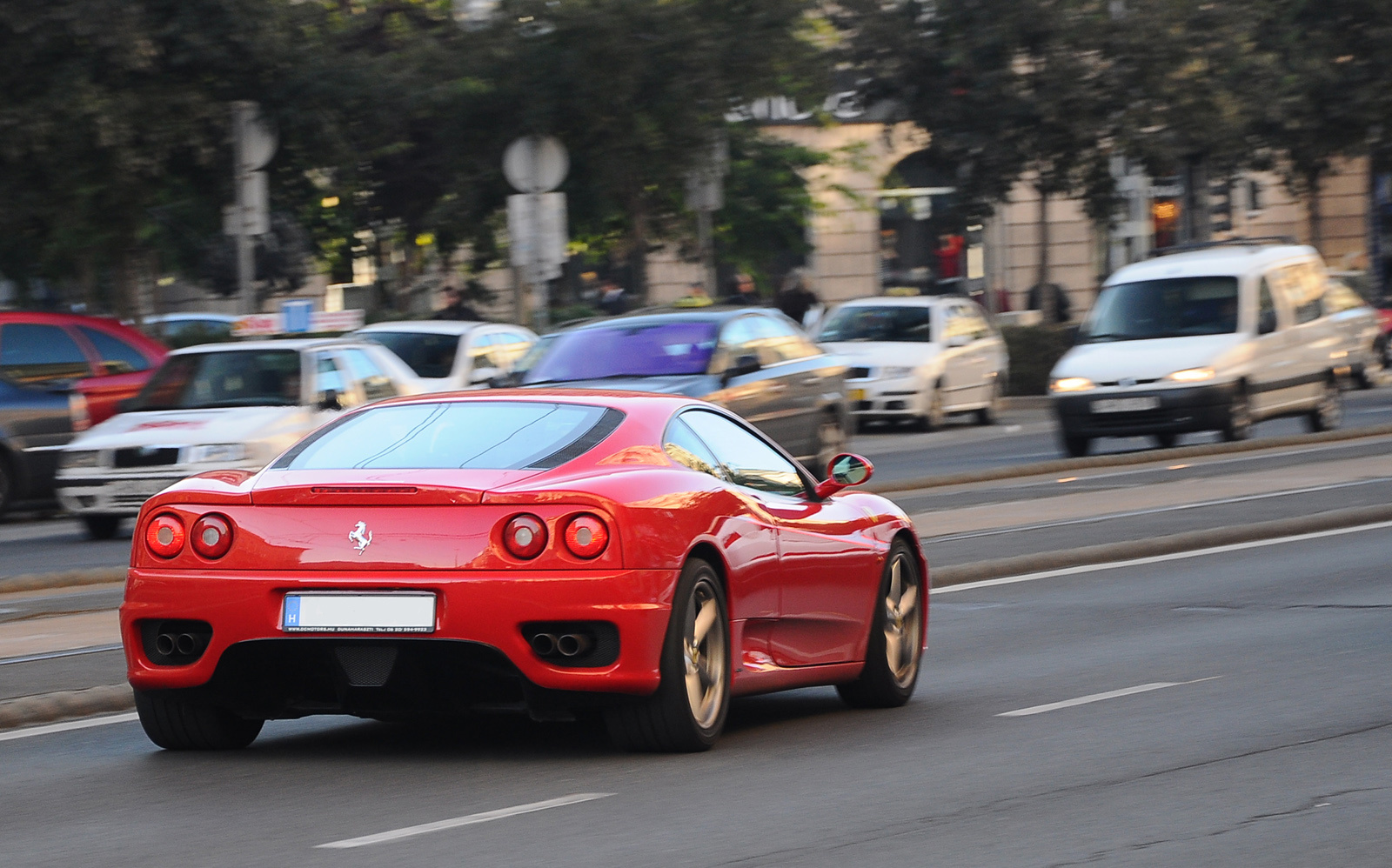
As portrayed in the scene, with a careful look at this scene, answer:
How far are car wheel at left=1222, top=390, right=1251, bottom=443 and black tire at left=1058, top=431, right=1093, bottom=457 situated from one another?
1.33 meters

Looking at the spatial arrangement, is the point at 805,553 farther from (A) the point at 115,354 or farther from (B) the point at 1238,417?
(B) the point at 1238,417

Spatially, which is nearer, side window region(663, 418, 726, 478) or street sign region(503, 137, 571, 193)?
side window region(663, 418, 726, 478)

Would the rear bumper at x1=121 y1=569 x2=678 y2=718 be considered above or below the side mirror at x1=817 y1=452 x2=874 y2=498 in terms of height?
below

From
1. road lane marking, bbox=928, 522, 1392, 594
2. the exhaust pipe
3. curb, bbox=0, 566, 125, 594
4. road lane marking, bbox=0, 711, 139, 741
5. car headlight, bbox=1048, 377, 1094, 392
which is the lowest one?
road lane marking, bbox=928, 522, 1392, 594

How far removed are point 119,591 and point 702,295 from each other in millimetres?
19017

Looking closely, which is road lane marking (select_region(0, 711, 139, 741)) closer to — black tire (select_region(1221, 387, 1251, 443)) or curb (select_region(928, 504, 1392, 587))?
curb (select_region(928, 504, 1392, 587))

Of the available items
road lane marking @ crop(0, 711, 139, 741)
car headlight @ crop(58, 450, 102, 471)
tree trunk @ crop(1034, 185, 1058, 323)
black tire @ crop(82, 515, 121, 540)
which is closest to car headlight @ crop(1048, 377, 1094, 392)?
black tire @ crop(82, 515, 121, 540)

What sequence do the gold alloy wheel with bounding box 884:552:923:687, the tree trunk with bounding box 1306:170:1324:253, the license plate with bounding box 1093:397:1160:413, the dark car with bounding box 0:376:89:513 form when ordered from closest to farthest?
the gold alloy wheel with bounding box 884:552:923:687, the dark car with bounding box 0:376:89:513, the license plate with bounding box 1093:397:1160:413, the tree trunk with bounding box 1306:170:1324:253

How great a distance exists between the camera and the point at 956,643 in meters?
10.9

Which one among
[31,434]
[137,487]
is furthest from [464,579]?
[31,434]

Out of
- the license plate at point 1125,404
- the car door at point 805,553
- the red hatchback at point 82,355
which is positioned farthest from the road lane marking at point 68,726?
the license plate at point 1125,404

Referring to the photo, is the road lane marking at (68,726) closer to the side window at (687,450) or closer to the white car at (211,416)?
the side window at (687,450)

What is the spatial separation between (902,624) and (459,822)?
3.15 metres

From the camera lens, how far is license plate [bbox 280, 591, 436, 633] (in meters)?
7.02
